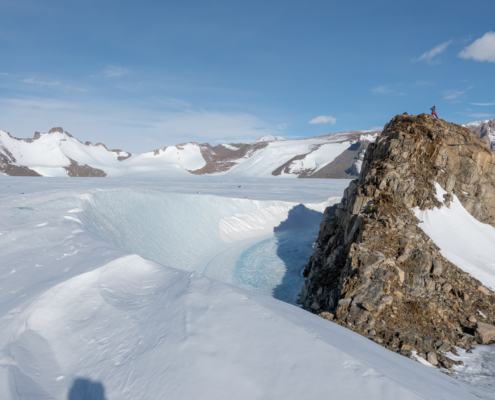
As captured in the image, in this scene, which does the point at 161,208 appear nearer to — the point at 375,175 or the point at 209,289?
the point at 375,175

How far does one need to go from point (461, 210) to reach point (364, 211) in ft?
13.3

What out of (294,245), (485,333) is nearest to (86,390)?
(485,333)

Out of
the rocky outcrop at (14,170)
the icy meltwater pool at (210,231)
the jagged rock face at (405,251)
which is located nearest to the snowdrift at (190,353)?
the jagged rock face at (405,251)

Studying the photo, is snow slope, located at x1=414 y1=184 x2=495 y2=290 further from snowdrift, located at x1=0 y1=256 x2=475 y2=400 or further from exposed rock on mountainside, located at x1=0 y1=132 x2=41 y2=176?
exposed rock on mountainside, located at x1=0 y1=132 x2=41 y2=176

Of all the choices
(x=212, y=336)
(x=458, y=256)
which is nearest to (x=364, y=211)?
(x=458, y=256)

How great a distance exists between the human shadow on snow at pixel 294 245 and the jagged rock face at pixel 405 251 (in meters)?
1.76

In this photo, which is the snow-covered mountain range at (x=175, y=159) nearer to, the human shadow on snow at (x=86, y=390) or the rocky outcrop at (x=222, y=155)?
the rocky outcrop at (x=222, y=155)

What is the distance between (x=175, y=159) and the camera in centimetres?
11388

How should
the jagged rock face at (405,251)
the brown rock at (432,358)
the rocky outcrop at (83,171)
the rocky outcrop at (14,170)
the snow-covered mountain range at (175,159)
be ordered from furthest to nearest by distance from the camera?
1. the rocky outcrop at (83,171)
2. the snow-covered mountain range at (175,159)
3. the rocky outcrop at (14,170)
4. the jagged rock face at (405,251)
5. the brown rock at (432,358)

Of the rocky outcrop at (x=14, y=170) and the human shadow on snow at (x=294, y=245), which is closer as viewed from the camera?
the human shadow on snow at (x=294, y=245)

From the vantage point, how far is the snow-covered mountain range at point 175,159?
257 ft

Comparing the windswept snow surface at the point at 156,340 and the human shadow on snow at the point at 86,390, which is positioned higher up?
the windswept snow surface at the point at 156,340

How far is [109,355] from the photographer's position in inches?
162

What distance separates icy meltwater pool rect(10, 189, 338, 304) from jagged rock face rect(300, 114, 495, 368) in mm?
3273
